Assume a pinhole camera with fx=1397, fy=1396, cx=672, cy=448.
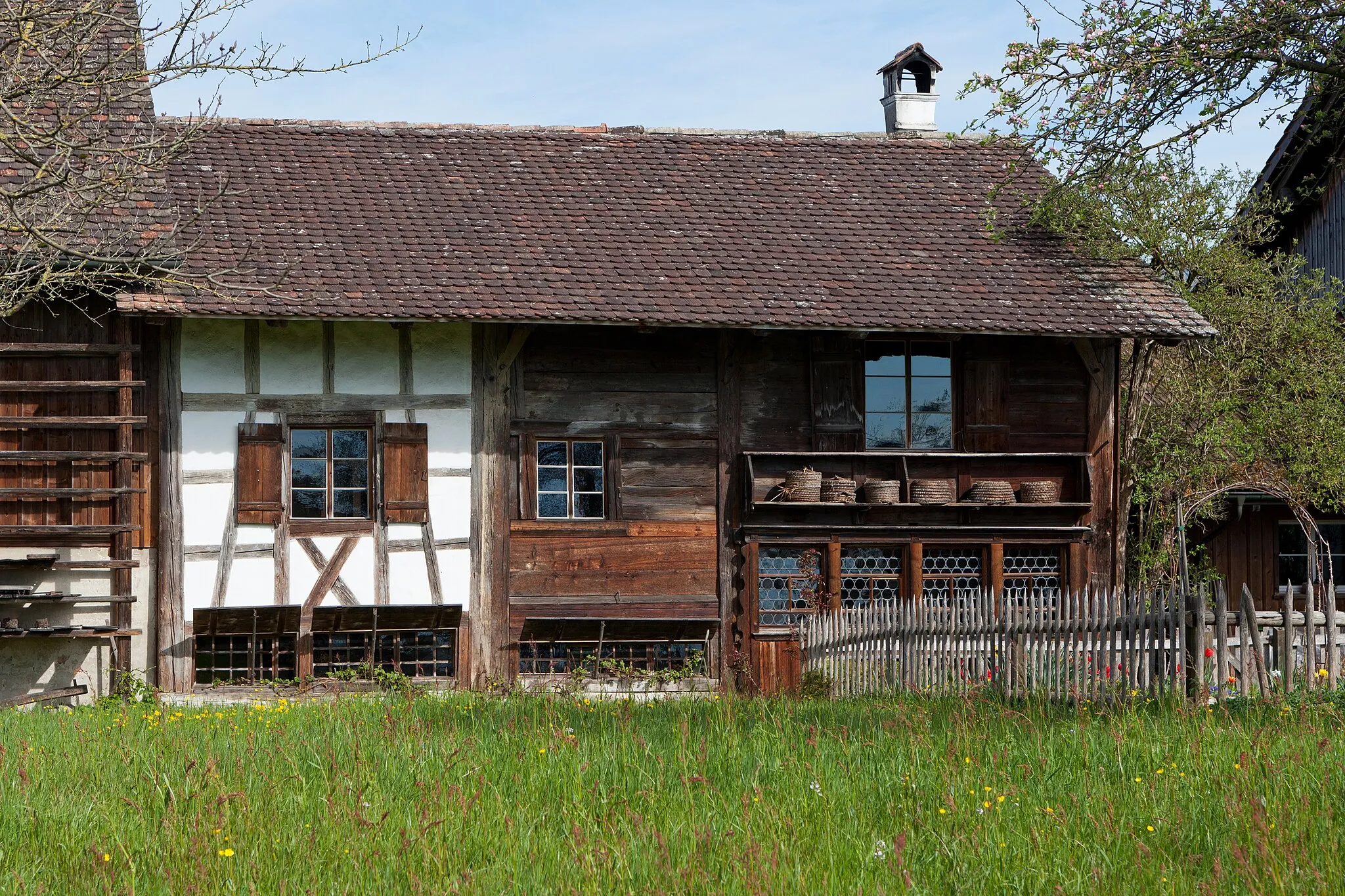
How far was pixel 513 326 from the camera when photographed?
560 inches

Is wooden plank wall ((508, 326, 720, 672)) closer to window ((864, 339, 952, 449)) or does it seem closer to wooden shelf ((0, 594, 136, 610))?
window ((864, 339, 952, 449))

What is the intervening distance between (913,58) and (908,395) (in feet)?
20.0

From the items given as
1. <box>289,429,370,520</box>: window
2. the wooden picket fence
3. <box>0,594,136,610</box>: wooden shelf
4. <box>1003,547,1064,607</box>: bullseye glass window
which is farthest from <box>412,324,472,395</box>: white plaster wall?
<box>1003,547,1064,607</box>: bullseye glass window

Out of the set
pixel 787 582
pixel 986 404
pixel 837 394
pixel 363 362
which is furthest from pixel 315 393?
pixel 986 404

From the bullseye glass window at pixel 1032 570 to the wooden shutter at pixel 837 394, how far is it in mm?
2109

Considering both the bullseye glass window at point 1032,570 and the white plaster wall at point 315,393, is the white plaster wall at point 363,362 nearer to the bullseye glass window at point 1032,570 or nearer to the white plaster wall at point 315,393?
the white plaster wall at point 315,393

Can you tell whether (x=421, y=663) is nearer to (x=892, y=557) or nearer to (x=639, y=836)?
A: (x=892, y=557)

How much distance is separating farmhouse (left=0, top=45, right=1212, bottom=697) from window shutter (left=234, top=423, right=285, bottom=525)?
0.02m

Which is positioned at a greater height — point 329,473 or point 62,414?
point 62,414

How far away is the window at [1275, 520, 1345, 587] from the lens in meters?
19.4

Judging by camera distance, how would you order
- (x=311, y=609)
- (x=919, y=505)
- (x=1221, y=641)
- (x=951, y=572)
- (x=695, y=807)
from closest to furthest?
(x=695, y=807) → (x=1221, y=641) → (x=311, y=609) → (x=919, y=505) → (x=951, y=572)

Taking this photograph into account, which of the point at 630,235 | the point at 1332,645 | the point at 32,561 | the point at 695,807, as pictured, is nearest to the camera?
the point at 695,807

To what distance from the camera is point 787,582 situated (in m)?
14.7

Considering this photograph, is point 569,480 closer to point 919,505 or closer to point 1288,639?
point 919,505
